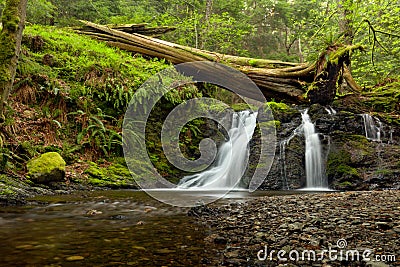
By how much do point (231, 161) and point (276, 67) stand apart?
461 centimetres

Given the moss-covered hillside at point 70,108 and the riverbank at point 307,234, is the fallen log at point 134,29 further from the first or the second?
the riverbank at point 307,234

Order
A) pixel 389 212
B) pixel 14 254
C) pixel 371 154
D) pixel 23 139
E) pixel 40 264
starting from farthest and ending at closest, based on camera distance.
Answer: pixel 371 154
pixel 23 139
pixel 389 212
pixel 14 254
pixel 40 264

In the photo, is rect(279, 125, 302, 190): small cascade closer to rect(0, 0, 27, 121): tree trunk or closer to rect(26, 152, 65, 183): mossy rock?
rect(26, 152, 65, 183): mossy rock

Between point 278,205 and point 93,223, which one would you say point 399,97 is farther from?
point 93,223

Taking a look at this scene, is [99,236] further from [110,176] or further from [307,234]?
[110,176]

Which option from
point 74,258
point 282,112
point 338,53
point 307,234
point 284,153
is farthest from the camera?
point 282,112

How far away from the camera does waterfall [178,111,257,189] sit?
28.7ft

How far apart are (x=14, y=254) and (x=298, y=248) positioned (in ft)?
7.19

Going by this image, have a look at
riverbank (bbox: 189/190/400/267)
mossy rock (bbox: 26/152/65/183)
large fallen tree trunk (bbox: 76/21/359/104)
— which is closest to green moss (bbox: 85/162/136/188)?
mossy rock (bbox: 26/152/65/183)

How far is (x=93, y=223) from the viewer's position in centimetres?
347

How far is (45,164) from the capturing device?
19.8 ft

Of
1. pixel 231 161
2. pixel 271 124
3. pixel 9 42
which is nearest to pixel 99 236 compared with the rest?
pixel 9 42

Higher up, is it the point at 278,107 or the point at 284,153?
the point at 278,107

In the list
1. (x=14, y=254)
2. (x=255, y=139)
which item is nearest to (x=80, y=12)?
(x=255, y=139)
